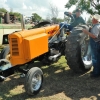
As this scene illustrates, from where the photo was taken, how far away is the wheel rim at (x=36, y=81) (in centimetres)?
469

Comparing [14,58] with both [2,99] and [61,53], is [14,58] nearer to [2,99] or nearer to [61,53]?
[2,99]

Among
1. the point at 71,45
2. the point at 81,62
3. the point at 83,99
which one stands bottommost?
the point at 83,99

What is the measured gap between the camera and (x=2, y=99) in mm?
4527

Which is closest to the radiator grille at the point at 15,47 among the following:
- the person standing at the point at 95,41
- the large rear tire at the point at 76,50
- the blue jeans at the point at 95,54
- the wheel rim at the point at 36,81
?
the wheel rim at the point at 36,81

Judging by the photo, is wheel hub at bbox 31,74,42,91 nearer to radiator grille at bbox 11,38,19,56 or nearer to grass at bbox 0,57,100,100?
grass at bbox 0,57,100,100

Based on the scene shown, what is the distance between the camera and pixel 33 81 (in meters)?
4.69

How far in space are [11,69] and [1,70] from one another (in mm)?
278

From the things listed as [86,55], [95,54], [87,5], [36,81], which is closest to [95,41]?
[95,54]

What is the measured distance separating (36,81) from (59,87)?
2.27ft

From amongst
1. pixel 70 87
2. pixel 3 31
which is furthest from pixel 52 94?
pixel 3 31

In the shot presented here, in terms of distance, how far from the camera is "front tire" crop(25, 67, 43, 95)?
448 centimetres

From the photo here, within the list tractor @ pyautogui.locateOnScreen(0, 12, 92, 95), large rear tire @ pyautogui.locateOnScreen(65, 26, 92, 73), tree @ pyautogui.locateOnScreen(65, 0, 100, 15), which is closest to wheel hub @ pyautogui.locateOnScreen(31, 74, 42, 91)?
tractor @ pyautogui.locateOnScreen(0, 12, 92, 95)

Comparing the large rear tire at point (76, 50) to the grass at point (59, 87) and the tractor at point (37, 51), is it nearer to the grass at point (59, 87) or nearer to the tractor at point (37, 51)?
the tractor at point (37, 51)

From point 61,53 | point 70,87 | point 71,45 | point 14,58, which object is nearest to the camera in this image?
point 14,58
